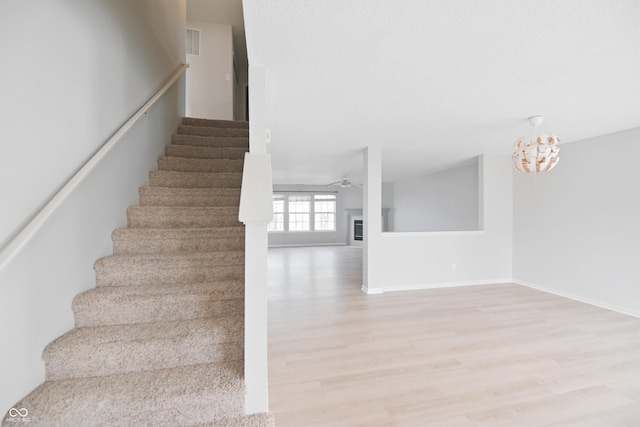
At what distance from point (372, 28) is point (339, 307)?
9.45 feet

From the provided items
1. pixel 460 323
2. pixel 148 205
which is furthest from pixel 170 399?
pixel 460 323

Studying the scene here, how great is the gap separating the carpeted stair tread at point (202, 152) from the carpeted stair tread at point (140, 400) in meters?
2.12

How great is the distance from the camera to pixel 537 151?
246 centimetres

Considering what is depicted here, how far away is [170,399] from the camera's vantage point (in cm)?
113

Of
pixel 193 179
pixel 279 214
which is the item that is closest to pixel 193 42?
pixel 193 179

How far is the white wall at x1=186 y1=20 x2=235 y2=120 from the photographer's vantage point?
179 inches

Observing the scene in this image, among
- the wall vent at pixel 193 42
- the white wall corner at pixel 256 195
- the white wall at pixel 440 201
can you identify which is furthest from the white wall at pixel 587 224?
the wall vent at pixel 193 42

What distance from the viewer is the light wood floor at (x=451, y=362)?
152 cm

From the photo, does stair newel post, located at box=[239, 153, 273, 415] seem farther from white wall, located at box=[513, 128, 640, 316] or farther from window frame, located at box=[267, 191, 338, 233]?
window frame, located at box=[267, 191, 338, 233]

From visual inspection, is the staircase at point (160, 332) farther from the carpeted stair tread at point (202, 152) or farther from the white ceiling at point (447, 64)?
the white ceiling at point (447, 64)

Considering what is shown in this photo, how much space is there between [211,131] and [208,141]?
27 centimetres

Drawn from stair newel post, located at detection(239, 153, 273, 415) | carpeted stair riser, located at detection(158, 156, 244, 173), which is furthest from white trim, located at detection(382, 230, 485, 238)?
stair newel post, located at detection(239, 153, 273, 415)

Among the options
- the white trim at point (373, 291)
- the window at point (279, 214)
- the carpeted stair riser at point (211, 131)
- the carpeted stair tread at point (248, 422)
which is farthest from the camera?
the window at point (279, 214)

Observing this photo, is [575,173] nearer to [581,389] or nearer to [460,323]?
[460,323]
